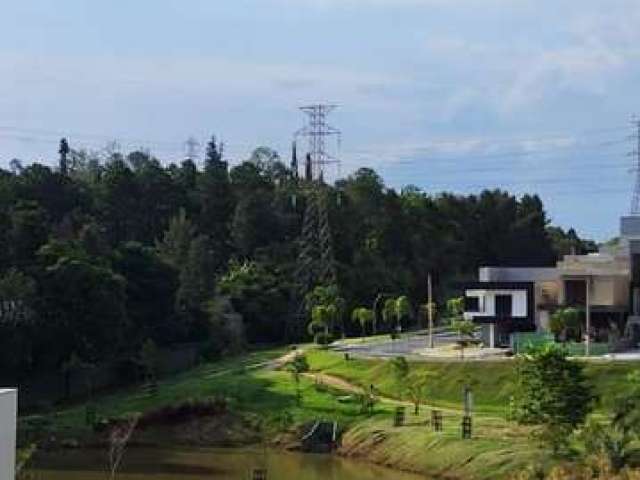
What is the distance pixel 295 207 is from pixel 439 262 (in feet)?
40.7

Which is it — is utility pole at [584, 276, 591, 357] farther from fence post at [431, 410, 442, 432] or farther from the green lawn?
fence post at [431, 410, 442, 432]

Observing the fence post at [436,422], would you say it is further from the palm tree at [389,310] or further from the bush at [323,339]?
the palm tree at [389,310]

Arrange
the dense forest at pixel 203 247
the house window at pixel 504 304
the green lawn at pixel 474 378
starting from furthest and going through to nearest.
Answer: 1. the house window at pixel 504 304
2. the dense forest at pixel 203 247
3. the green lawn at pixel 474 378

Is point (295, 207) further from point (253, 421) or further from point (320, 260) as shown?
point (253, 421)

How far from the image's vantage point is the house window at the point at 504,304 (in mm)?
66312

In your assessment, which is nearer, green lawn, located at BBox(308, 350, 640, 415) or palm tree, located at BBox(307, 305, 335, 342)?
green lawn, located at BBox(308, 350, 640, 415)

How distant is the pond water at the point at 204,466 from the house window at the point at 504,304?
22.8m

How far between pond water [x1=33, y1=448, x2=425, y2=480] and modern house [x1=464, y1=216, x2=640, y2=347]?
74.1ft

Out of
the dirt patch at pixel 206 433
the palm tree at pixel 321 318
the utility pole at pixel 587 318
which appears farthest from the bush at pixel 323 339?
the dirt patch at pixel 206 433

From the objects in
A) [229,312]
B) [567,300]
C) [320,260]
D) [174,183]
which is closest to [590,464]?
[567,300]

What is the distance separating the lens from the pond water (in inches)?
1586

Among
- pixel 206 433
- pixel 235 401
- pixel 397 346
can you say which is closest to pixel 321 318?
pixel 397 346

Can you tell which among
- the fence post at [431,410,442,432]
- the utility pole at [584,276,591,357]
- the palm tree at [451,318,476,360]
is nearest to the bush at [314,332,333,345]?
the palm tree at [451,318,476,360]

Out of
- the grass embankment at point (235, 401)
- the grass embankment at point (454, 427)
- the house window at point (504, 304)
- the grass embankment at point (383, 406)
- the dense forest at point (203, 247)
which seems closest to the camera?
the grass embankment at point (454, 427)
